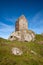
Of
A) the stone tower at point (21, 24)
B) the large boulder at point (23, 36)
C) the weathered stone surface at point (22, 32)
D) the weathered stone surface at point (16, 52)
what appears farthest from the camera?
the stone tower at point (21, 24)

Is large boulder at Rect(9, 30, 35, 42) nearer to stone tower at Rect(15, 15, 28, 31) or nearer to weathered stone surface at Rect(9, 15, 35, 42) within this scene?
weathered stone surface at Rect(9, 15, 35, 42)

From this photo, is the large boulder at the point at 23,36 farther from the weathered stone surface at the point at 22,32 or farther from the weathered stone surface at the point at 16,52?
the weathered stone surface at the point at 16,52

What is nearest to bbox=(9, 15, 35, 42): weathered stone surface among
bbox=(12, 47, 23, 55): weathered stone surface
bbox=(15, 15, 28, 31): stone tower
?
bbox=(15, 15, 28, 31): stone tower

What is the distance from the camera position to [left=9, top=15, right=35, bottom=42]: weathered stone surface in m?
65.4

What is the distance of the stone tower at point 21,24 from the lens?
70.7 metres

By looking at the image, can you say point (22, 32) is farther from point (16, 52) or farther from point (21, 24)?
point (16, 52)

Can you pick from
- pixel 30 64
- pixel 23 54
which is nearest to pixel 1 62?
pixel 30 64

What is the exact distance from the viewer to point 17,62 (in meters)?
32.9

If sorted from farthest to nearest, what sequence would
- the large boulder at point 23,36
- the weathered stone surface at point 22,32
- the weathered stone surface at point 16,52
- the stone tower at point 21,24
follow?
1. the stone tower at point 21,24
2. the weathered stone surface at point 22,32
3. the large boulder at point 23,36
4. the weathered stone surface at point 16,52

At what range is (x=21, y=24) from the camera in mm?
71125

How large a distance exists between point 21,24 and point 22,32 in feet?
16.4

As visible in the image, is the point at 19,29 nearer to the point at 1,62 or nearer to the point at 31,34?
the point at 31,34

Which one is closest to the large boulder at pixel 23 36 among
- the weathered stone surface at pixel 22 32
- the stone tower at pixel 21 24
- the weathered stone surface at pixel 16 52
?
the weathered stone surface at pixel 22 32

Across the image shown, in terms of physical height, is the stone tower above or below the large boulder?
above
